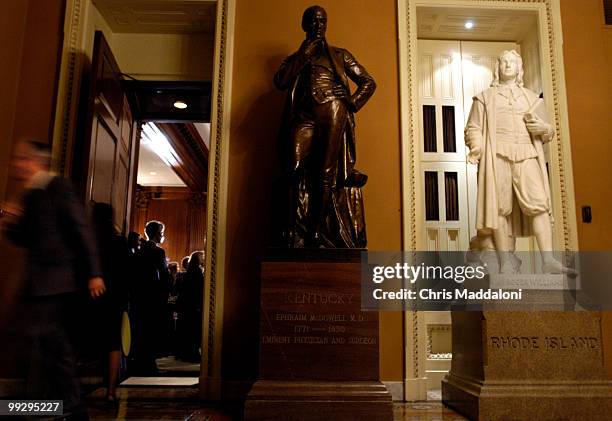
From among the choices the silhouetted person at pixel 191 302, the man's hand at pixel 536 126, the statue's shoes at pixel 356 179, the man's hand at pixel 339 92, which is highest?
the man's hand at pixel 339 92

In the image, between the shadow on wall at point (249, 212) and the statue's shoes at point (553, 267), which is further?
the shadow on wall at point (249, 212)

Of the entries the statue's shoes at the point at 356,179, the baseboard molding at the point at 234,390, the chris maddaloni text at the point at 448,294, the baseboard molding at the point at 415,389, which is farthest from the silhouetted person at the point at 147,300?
the baseboard molding at the point at 415,389

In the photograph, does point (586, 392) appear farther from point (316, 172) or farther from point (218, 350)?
point (218, 350)

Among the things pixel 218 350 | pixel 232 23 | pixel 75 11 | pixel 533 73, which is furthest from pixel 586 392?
pixel 75 11

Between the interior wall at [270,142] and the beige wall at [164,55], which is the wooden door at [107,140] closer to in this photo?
the beige wall at [164,55]

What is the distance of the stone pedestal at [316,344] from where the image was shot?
3041 millimetres

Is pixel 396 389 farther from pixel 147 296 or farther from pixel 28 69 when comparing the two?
pixel 28 69

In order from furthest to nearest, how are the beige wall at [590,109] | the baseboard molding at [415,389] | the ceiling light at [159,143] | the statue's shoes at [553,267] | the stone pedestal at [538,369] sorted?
the ceiling light at [159,143] < the beige wall at [590,109] < the baseboard molding at [415,389] < the statue's shoes at [553,267] < the stone pedestal at [538,369]

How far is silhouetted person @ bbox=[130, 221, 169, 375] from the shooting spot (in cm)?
519

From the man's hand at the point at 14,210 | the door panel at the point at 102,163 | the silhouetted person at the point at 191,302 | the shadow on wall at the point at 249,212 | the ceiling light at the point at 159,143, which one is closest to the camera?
the man's hand at the point at 14,210

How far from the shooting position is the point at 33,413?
254 centimetres

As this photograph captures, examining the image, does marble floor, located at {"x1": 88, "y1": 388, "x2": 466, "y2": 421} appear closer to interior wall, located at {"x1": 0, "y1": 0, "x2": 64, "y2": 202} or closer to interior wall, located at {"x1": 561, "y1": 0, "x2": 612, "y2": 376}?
interior wall, located at {"x1": 561, "y1": 0, "x2": 612, "y2": 376}

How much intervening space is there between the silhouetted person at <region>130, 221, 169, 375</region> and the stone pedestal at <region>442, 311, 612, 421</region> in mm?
3161
